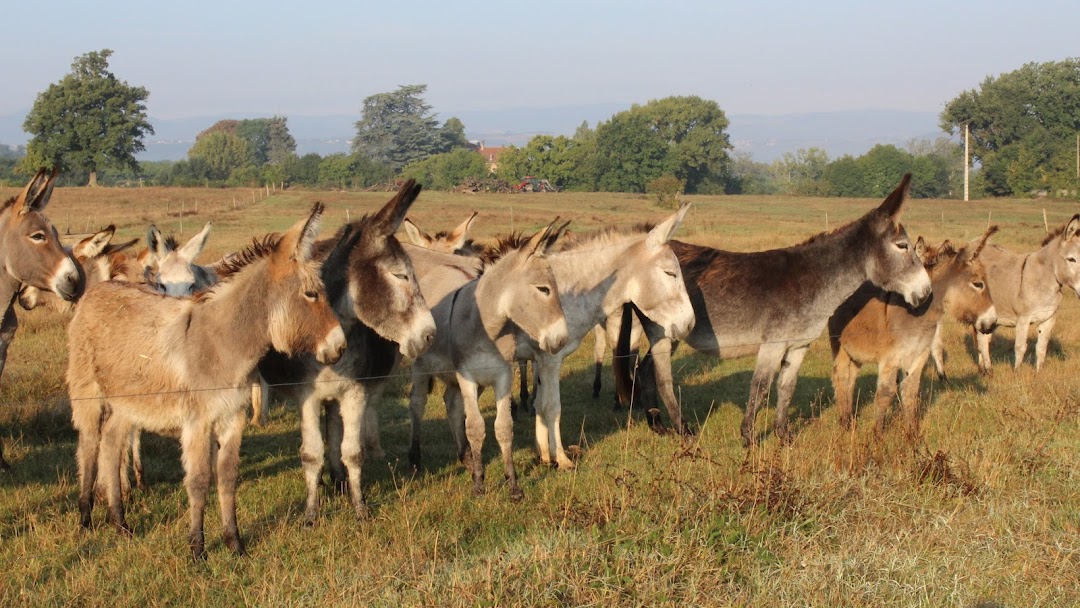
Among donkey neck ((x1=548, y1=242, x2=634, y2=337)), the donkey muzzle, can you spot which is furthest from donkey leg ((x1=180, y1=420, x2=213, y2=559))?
donkey neck ((x1=548, y1=242, x2=634, y2=337))

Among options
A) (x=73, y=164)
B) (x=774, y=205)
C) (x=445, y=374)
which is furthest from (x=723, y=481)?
(x=73, y=164)

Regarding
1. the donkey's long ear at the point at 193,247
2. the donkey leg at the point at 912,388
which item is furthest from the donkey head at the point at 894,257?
the donkey's long ear at the point at 193,247

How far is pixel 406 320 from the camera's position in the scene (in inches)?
255

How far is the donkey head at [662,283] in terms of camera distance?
8000 millimetres

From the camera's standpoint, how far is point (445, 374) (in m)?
7.75

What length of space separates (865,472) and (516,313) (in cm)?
289

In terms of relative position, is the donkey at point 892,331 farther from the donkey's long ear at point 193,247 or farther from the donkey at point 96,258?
the donkey at point 96,258

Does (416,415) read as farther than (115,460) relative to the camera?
Yes

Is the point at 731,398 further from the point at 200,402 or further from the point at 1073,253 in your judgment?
the point at 200,402

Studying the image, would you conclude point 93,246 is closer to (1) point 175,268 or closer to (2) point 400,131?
(1) point 175,268

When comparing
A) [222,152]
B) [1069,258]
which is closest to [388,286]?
[1069,258]

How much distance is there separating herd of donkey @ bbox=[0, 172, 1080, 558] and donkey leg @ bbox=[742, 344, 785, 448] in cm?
2

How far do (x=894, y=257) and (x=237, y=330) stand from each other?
5.91 m

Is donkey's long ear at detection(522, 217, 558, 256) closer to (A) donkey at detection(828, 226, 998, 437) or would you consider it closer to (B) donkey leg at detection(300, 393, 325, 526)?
(B) donkey leg at detection(300, 393, 325, 526)
